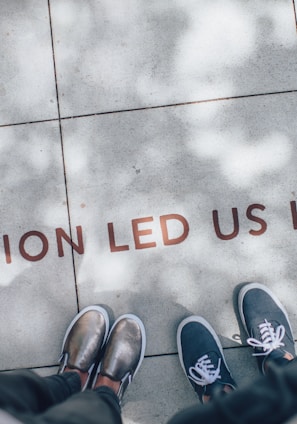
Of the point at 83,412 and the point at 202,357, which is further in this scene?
the point at 202,357

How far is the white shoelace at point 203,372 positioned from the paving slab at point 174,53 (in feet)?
4.71

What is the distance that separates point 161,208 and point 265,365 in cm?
100

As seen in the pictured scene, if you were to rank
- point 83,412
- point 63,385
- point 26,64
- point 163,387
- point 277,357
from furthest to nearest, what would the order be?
point 26,64 < point 163,387 < point 277,357 < point 63,385 < point 83,412

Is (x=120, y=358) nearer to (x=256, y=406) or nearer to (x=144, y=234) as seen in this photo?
(x=144, y=234)

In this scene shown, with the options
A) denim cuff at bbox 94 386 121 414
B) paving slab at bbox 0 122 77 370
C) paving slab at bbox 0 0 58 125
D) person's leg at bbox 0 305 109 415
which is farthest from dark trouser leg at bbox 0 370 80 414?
paving slab at bbox 0 0 58 125

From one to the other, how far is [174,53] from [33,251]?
1360 millimetres

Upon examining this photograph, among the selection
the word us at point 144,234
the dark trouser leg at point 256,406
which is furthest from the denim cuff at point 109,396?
the word us at point 144,234

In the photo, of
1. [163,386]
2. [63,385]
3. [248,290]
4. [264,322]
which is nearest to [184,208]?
[248,290]

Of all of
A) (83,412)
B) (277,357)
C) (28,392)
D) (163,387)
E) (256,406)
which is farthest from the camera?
(163,387)

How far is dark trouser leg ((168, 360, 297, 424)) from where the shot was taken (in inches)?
54.5

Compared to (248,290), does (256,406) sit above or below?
below

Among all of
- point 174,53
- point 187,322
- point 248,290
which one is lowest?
point 187,322

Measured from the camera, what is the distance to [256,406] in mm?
1399

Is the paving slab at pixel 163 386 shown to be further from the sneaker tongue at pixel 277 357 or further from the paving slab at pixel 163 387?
the sneaker tongue at pixel 277 357
